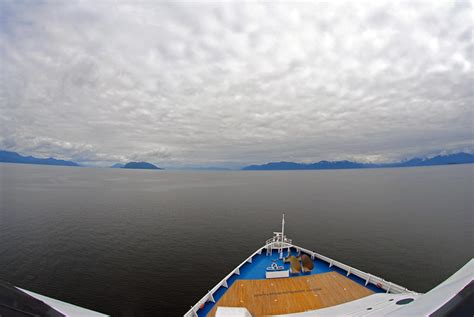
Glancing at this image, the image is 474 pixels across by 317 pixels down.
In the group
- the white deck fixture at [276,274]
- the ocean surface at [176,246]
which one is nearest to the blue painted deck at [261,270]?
the white deck fixture at [276,274]

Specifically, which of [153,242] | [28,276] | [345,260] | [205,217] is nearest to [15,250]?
[28,276]

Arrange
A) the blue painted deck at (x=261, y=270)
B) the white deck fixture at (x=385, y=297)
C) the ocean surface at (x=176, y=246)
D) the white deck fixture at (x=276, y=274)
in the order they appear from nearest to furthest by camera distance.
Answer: the white deck fixture at (x=385, y=297) < the blue painted deck at (x=261, y=270) < the white deck fixture at (x=276, y=274) < the ocean surface at (x=176, y=246)

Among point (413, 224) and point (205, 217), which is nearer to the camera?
point (413, 224)

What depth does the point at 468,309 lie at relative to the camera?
5.65 meters

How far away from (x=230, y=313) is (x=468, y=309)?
11046 mm

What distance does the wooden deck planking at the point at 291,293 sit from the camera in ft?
61.2

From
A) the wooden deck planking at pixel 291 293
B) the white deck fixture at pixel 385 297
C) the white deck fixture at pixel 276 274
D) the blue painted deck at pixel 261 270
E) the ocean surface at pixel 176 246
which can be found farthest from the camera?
the ocean surface at pixel 176 246

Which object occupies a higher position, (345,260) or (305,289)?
(305,289)

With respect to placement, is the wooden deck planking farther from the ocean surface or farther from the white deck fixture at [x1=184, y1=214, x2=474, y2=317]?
the ocean surface

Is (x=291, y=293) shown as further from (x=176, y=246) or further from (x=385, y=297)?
(x=176, y=246)

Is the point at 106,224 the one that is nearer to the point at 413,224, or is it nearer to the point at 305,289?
the point at 305,289

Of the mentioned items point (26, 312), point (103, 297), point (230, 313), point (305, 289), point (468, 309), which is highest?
point (26, 312)

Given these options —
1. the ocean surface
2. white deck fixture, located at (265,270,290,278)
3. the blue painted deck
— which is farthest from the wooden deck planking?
the ocean surface

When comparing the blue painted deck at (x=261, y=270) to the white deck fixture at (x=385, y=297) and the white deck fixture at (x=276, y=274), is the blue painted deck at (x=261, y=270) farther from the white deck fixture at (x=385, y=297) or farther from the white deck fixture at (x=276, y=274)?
the white deck fixture at (x=276, y=274)
